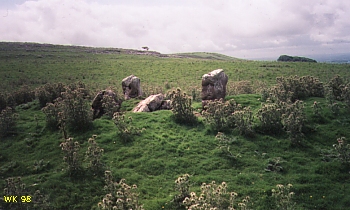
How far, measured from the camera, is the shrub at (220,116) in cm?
2028

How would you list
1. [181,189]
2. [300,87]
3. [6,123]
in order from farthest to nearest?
[300,87]
[6,123]
[181,189]

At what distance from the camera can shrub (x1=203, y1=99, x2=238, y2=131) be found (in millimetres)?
20281

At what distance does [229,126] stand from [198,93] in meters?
13.8

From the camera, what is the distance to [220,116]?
66.8ft

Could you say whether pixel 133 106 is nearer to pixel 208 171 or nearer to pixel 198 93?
pixel 198 93

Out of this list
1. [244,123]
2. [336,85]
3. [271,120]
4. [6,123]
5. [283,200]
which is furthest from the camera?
[336,85]

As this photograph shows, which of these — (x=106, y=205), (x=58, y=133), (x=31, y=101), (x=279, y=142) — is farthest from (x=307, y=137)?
(x=31, y=101)

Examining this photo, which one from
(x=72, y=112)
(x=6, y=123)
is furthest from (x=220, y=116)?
(x=6, y=123)

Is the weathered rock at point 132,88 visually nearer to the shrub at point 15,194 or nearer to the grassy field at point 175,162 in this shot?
the grassy field at point 175,162

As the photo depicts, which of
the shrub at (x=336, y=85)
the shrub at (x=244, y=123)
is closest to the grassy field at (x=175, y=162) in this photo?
the shrub at (x=244, y=123)

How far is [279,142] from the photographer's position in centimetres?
1797

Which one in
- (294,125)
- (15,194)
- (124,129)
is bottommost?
(15,194)

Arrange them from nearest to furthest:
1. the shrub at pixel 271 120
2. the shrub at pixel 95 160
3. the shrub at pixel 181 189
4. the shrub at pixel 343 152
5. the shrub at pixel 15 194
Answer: the shrub at pixel 15 194 < the shrub at pixel 181 189 < the shrub at pixel 343 152 < the shrub at pixel 95 160 < the shrub at pixel 271 120

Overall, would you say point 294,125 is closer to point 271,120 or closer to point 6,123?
point 271,120
